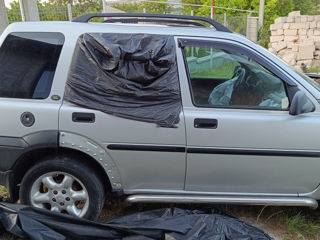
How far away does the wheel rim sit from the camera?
2.70m

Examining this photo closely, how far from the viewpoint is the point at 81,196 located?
274 centimetres

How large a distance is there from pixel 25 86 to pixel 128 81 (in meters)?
0.91

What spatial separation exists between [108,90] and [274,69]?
57.1 inches

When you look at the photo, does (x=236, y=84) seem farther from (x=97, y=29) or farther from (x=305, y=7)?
(x=305, y=7)

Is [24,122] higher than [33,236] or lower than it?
higher

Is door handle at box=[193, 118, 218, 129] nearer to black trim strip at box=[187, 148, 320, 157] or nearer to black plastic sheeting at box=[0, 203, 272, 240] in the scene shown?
black trim strip at box=[187, 148, 320, 157]

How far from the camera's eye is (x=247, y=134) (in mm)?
2586

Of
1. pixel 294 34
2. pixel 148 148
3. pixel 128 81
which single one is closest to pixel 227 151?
pixel 148 148

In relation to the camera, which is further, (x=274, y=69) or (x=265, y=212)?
(x=265, y=212)

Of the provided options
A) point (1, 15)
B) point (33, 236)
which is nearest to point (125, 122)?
point (33, 236)

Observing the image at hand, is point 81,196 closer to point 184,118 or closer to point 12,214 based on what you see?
point 12,214

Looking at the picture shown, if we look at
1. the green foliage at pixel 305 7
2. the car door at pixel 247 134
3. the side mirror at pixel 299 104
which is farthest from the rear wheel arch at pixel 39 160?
the green foliage at pixel 305 7

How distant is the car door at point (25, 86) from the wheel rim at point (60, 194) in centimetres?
33

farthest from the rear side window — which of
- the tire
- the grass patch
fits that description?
the grass patch
